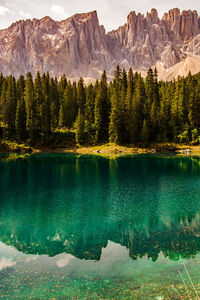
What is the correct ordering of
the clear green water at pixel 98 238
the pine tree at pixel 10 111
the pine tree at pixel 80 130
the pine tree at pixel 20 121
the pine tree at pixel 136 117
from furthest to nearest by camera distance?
the pine tree at pixel 10 111 → the pine tree at pixel 20 121 → the pine tree at pixel 80 130 → the pine tree at pixel 136 117 → the clear green water at pixel 98 238

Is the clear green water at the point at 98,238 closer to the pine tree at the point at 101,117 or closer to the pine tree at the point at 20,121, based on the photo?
the pine tree at the point at 20,121

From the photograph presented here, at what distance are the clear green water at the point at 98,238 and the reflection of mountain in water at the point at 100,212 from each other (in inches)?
3.0

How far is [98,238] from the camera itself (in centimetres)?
2178

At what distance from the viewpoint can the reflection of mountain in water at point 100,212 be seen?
20609 mm

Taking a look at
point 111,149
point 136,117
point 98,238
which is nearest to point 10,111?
point 111,149

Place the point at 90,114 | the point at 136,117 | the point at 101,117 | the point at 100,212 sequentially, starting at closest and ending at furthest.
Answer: the point at 100,212, the point at 136,117, the point at 101,117, the point at 90,114

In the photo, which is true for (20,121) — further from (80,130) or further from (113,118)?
(113,118)

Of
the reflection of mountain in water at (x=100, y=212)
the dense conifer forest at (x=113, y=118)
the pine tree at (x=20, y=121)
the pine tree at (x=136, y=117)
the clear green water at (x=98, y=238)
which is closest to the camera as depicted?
the clear green water at (x=98, y=238)

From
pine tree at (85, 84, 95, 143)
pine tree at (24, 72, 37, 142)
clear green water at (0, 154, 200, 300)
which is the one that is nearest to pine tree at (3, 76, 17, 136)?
pine tree at (24, 72, 37, 142)

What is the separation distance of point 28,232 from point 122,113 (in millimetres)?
72275

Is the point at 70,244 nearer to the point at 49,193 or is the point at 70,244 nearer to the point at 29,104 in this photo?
the point at 49,193

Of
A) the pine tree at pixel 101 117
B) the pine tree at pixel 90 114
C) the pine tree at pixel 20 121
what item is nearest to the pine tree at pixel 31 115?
the pine tree at pixel 20 121

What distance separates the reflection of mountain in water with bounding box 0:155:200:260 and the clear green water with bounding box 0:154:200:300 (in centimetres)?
8

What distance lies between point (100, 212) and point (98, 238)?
22.1 feet
